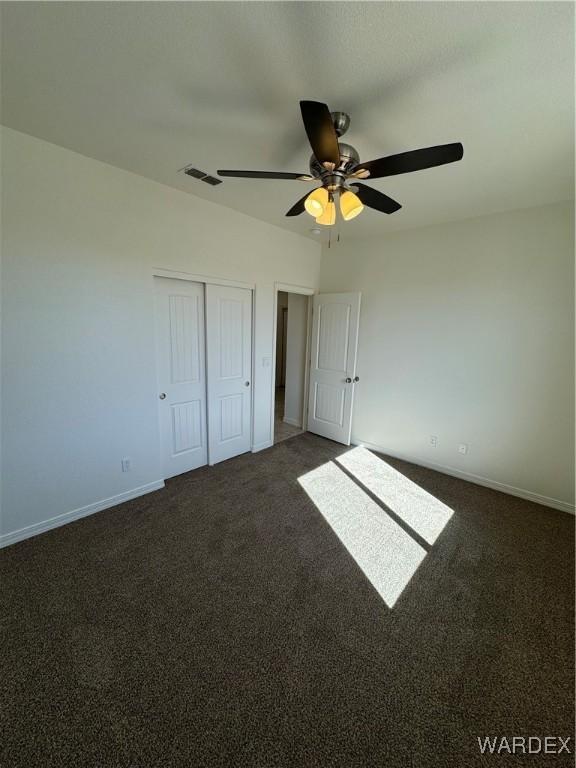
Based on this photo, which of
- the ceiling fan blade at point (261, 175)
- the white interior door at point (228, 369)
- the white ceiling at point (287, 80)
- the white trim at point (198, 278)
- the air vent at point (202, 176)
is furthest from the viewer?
the white interior door at point (228, 369)

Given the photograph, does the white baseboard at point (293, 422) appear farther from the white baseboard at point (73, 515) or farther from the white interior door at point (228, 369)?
the white baseboard at point (73, 515)

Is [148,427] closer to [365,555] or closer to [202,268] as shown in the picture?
[202,268]

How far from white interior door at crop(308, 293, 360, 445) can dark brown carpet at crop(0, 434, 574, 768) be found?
1855 millimetres

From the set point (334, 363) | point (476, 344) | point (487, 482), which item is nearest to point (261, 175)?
point (476, 344)

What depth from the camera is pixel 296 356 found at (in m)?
4.79

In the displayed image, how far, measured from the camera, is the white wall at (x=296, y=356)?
183 inches

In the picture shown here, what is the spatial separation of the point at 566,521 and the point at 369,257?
334cm

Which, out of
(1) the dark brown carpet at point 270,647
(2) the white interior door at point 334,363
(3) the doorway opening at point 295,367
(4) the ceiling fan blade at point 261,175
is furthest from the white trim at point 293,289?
(1) the dark brown carpet at point 270,647

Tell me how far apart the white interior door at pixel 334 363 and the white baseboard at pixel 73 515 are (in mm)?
2300

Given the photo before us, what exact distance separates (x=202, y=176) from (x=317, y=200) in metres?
1.28

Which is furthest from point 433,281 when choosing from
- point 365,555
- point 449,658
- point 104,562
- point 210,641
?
point 104,562

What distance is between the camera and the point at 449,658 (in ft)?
5.01

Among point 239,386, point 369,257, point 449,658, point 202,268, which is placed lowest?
point 449,658

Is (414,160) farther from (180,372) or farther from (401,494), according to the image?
(401,494)
